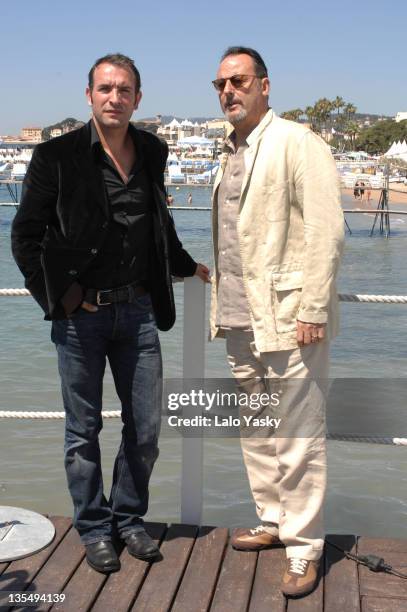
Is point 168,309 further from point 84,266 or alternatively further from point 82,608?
point 82,608

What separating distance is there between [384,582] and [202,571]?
633 mm

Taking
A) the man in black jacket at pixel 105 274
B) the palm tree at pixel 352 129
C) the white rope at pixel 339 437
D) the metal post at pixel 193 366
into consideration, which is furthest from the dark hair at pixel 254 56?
the palm tree at pixel 352 129

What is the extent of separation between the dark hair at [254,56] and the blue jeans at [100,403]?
88 cm

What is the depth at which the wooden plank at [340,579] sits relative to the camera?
263 centimetres

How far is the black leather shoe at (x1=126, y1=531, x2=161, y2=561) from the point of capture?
290 centimetres

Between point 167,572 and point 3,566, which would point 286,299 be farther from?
point 3,566

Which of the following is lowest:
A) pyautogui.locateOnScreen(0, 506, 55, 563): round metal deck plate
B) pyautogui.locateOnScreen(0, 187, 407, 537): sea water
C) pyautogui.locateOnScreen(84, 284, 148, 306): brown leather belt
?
pyautogui.locateOnScreen(0, 187, 407, 537): sea water

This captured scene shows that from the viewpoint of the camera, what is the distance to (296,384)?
8.93 ft

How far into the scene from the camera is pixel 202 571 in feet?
9.29

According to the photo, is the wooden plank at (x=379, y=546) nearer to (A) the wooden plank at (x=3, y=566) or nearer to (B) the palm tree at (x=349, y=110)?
(A) the wooden plank at (x=3, y=566)

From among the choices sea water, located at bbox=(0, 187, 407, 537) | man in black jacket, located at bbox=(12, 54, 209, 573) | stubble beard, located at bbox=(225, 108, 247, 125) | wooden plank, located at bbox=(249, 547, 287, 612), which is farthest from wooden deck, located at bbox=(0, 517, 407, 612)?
sea water, located at bbox=(0, 187, 407, 537)

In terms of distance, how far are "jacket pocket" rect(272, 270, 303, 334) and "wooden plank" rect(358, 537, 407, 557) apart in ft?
3.21

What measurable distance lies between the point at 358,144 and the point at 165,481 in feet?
407

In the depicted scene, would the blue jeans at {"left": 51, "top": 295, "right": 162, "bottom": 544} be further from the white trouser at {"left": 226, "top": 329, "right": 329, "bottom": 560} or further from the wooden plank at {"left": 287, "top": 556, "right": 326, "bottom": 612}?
the wooden plank at {"left": 287, "top": 556, "right": 326, "bottom": 612}
